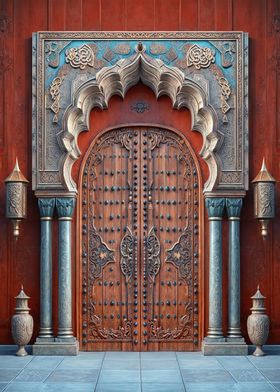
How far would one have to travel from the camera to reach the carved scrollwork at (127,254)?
28.3 feet

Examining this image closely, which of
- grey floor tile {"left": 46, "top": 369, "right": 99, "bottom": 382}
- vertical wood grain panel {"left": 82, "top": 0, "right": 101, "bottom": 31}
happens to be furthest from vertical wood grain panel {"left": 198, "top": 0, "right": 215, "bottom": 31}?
grey floor tile {"left": 46, "top": 369, "right": 99, "bottom": 382}

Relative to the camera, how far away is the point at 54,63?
8.61 m

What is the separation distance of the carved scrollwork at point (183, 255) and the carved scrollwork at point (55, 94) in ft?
5.64

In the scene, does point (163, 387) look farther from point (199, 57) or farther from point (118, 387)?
point (199, 57)

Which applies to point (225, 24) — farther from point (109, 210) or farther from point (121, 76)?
point (109, 210)

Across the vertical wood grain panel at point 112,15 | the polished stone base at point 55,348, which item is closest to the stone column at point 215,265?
the polished stone base at point 55,348

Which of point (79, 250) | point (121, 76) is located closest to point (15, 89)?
point (121, 76)

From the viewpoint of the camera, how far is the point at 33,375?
23.2 feet

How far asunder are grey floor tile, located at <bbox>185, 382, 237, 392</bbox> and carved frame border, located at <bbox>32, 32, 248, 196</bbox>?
7.76ft

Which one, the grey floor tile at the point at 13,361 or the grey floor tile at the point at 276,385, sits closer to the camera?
the grey floor tile at the point at 276,385

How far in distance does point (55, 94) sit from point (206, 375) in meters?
3.21

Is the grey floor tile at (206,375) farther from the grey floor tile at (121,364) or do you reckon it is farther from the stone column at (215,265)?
the stone column at (215,265)

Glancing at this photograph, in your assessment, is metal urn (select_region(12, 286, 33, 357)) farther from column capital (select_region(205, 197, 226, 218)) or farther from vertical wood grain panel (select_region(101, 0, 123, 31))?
vertical wood grain panel (select_region(101, 0, 123, 31))

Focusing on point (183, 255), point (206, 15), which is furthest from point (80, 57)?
point (183, 255)
